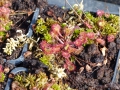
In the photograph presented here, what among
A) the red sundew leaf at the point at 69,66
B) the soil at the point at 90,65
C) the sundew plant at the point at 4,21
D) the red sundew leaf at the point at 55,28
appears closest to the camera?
the soil at the point at 90,65

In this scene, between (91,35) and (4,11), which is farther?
(4,11)

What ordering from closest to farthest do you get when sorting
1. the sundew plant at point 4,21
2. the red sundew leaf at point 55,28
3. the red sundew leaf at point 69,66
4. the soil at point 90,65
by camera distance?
the soil at point 90,65 < the red sundew leaf at point 69,66 < the red sundew leaf at point 55,28 < the sundew plant at point 4,21

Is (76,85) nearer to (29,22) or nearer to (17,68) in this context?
(17,68)

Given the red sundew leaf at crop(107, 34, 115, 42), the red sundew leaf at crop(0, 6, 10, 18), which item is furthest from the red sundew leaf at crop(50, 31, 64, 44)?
the red sundew leaf at crop(0, 6, 10, 18)

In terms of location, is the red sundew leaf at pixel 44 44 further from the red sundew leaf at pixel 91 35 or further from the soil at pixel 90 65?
the red sundew leaf at pixel 91 35

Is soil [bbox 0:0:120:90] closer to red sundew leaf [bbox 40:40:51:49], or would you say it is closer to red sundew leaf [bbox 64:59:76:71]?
red sundew leaf [bbox 64:59:76:71]

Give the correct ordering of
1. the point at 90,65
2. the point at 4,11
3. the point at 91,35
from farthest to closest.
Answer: the point at 4,11
the point at 91,35
the point at 90,65

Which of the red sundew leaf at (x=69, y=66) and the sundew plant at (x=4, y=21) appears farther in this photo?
the sundew plant at (x=4, y=21)

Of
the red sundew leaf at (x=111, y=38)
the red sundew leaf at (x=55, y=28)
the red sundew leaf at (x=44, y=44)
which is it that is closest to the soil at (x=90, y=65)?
the red sundew leaf at (x=111, y=38)

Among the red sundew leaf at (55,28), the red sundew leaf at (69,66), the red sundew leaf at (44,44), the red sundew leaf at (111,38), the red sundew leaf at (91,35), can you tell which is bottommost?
the red sundew leaf at (69,66)

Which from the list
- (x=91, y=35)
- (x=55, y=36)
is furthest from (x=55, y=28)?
(x=91, y=35)

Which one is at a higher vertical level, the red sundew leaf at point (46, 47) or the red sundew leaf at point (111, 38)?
the red sundew leaf at point (111, 38)

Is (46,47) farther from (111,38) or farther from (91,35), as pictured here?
(111,38)
